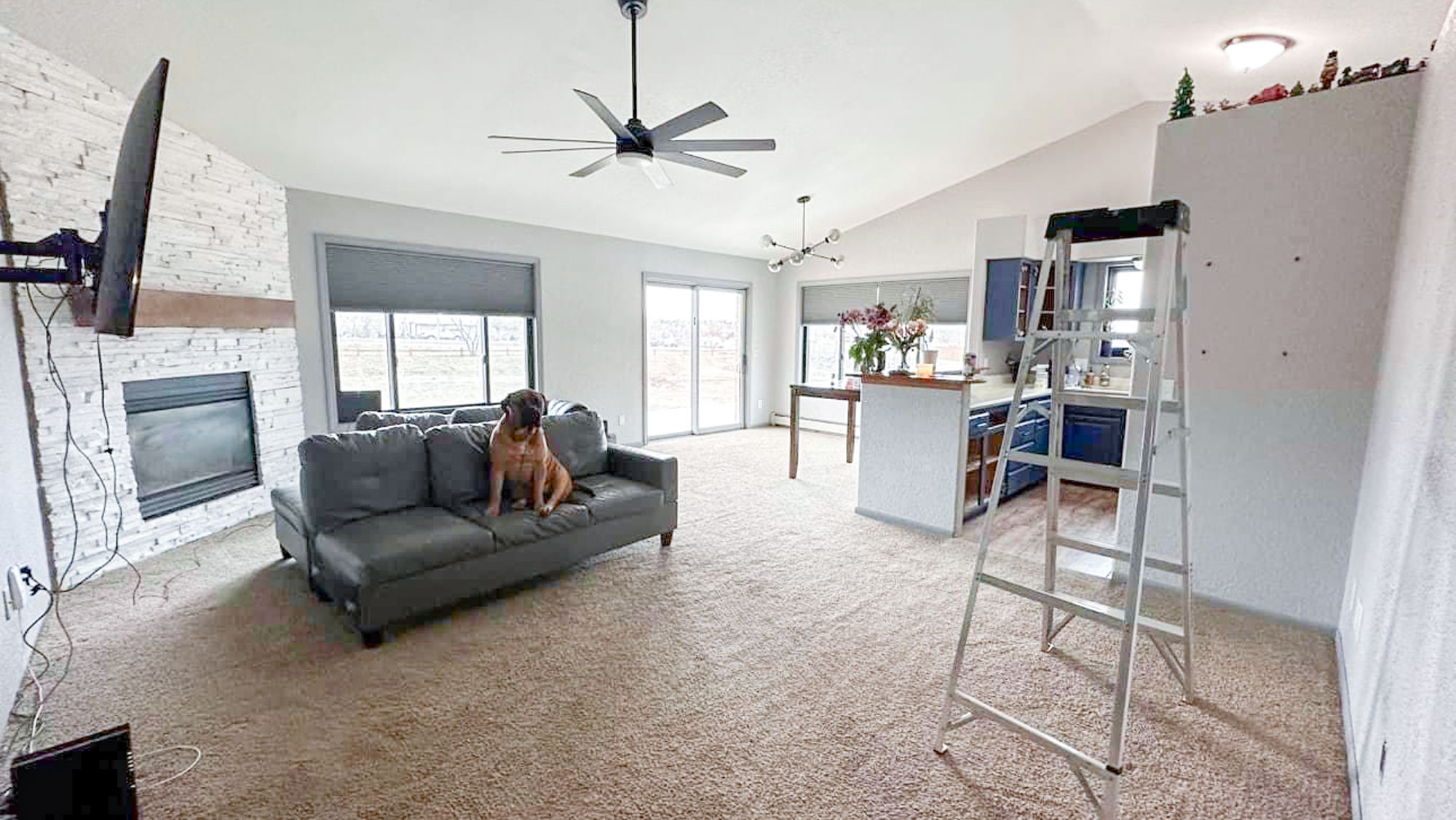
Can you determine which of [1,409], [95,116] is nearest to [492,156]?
[95,116]

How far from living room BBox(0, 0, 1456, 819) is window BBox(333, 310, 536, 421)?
0.13 ft

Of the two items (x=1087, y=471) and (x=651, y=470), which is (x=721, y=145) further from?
(x=1087, y=471)

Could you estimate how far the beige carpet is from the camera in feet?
5.53

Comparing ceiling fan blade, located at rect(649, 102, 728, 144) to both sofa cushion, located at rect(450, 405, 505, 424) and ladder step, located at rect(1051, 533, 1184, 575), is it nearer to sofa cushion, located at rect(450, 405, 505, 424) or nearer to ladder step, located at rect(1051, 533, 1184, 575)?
sofa cushion, located at rect(450, 405, 505, 424)

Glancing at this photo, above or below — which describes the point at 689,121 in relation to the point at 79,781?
above

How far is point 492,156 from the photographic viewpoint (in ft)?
14.0

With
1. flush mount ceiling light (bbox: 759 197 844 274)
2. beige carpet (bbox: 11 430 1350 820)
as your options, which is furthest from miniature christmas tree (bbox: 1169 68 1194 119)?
flush mount ceiling light (bbox: 759 197 844 274)

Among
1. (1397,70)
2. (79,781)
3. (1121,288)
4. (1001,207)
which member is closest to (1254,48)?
(1397,70)

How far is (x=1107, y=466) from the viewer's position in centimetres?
185

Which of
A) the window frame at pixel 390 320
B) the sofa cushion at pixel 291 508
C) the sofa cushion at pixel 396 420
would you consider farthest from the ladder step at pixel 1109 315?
the window frame at pixel 390 320

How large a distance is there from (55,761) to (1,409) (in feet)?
6.07

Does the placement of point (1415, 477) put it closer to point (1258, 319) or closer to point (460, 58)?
point (1258, 319)

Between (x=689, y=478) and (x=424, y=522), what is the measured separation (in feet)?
9.09

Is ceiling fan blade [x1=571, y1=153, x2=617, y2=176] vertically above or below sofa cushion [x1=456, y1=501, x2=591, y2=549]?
above
